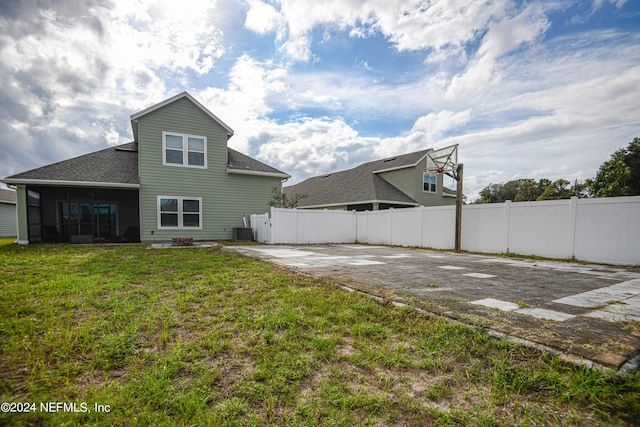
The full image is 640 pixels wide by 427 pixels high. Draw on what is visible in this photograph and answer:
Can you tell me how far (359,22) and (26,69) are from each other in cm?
1051

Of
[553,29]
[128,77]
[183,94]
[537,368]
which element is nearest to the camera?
[537,368]

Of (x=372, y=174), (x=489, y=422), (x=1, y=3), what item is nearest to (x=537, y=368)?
(x=489, y=422)

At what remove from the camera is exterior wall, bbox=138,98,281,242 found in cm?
1196

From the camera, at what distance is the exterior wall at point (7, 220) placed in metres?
19.0

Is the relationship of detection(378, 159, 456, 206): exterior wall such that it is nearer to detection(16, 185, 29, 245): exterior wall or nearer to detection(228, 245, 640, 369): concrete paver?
detection(228, 245, 640, 369): concrete paver

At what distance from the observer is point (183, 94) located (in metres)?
12.2

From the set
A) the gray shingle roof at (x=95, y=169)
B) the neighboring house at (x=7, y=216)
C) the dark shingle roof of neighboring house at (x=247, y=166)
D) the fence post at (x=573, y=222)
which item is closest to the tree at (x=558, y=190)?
→ the fence post at (x=573, y=222)

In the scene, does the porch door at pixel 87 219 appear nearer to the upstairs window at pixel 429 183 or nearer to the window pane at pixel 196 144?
the window pane at pixel 196 144

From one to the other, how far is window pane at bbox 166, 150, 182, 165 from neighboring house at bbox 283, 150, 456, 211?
9001 millimetres

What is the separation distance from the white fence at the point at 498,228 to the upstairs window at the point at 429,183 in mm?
6985

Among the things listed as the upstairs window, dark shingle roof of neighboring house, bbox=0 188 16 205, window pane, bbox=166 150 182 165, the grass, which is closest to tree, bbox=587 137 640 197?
the upstairs window

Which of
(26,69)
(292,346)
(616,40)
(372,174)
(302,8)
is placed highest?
(302,8)

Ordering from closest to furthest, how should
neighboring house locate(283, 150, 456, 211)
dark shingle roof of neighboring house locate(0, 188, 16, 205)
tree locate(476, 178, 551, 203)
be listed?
neighboring house locate(283, 150, 456, 211) < dark shingle roof of neighboring house locate(0, 188, 16, 205) < tree locate(476, 178, 551, 203)

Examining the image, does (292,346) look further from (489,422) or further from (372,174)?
(372,174)
